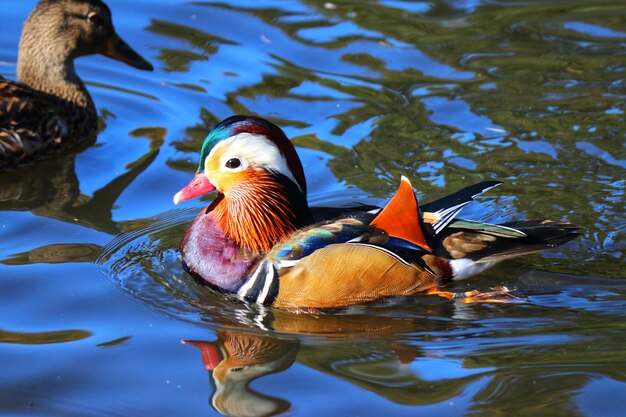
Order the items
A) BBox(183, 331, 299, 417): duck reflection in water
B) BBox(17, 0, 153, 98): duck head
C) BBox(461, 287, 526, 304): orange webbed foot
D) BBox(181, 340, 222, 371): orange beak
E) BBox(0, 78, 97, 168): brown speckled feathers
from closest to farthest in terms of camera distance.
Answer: BBox(183, 331, 299, 417): duck reflection in water, BBox(181, 340, 222, 371): orange beak, BBox(461, 287, 526, 304): orange webbed foot, BBox(0, 78, 97, 168): brown speckled feathers, BBox(17, 0, 153, 98): duck head

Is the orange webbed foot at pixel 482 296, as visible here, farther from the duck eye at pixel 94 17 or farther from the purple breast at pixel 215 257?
the duck eye at pixel 94 17

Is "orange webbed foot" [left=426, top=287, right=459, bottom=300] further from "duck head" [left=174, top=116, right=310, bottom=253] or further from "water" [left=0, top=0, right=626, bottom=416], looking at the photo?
"duck head" [left=174, top=116, right=310, bottom=253]

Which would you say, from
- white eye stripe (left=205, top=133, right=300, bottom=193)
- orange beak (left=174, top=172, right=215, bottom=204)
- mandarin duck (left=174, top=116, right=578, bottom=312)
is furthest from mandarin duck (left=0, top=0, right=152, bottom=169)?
white eye stripe (left=205, top=133, right=300, bottom=193)

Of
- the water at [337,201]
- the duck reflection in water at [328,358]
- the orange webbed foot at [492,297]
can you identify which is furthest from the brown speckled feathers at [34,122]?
the orange webbed foot at [492,297]

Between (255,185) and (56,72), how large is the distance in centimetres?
358

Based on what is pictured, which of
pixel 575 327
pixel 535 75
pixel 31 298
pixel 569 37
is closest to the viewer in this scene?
pixel 575 327

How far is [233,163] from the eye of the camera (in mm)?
6832

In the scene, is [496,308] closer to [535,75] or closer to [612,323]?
[612,323]

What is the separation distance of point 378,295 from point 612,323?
135 centimetres

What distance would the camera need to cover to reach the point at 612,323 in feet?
20.5

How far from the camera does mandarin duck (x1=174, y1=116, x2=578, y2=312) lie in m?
6.54

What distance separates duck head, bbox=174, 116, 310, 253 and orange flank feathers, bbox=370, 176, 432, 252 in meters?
0.59

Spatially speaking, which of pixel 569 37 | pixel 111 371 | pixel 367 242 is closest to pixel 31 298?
pixel 111 371

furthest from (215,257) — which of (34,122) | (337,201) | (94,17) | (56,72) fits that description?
(94,17)
